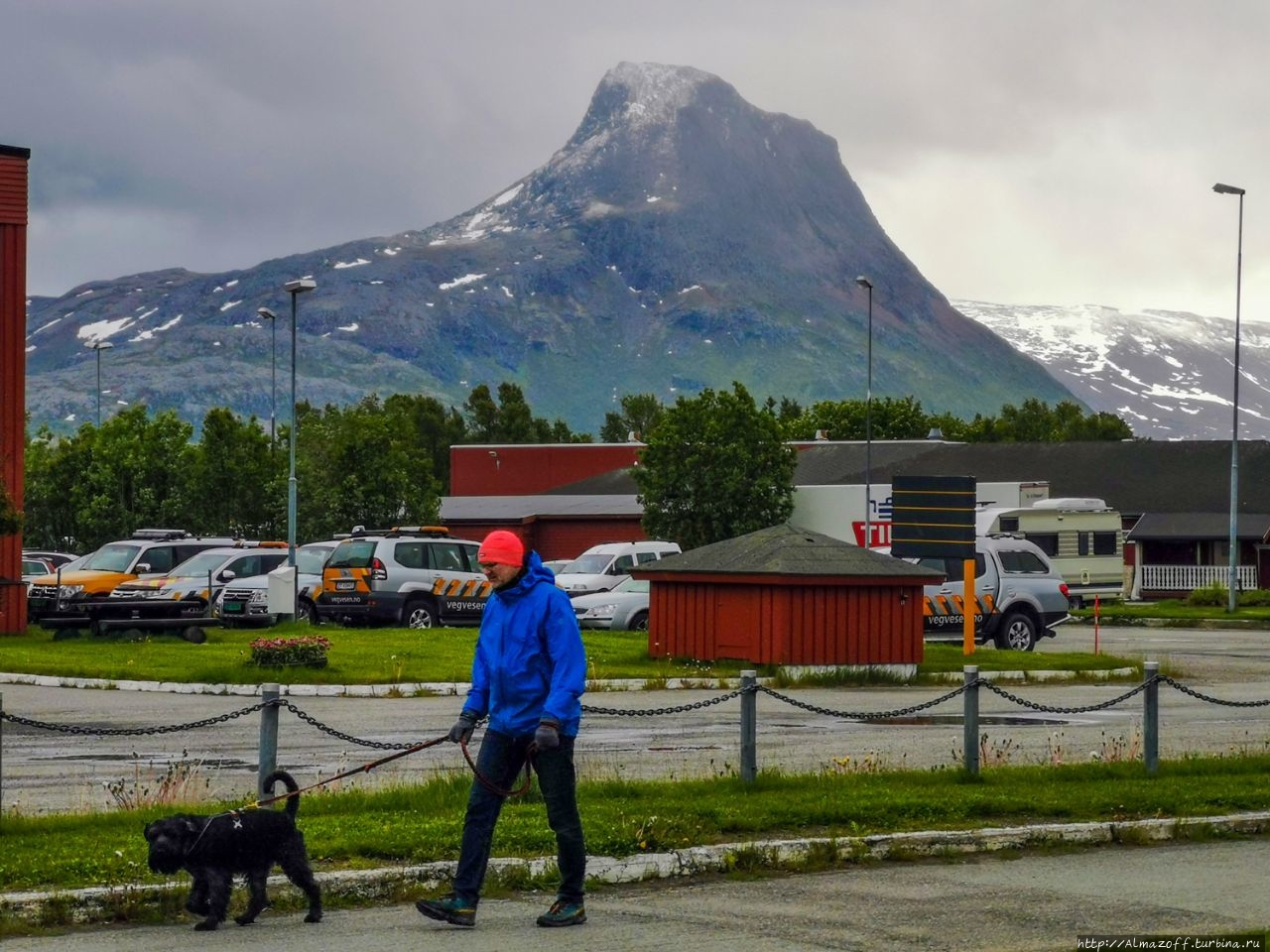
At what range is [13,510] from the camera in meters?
31.7

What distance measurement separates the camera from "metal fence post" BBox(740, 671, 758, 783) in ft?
44.1

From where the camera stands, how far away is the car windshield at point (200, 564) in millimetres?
37438

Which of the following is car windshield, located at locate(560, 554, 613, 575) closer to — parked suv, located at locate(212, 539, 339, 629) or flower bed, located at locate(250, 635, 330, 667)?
parked suv, located at locate(212, 539, 339, 629)

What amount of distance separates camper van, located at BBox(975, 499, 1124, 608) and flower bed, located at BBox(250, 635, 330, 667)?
22.3 metres

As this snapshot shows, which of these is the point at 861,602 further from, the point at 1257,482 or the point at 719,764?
the point at 1257,482

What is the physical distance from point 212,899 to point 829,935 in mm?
3028

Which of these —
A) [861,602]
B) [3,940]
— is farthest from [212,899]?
[861,602]

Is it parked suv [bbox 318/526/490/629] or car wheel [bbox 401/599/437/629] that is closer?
parked suv [bbox 318/526/490/629]

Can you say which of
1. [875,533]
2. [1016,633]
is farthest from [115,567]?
[875,533]

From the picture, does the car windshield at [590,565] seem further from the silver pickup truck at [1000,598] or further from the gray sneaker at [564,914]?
the gray sneaker at [564,914]

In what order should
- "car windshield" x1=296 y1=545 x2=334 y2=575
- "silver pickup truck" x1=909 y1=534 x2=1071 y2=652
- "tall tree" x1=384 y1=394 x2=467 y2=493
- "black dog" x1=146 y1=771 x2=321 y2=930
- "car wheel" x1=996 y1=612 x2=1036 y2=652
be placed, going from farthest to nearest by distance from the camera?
"tall tree" x1=384 y1=394 x2=467 y2=493
"car windshield" x1=296 y1=545 x2=334 y2=575
"car wheel" x1=996 y1=612 x2=1036 y2=652
"silver pickup truck" x1=909 y1=534 x2=1071 y2=652
"black dog" x1=146 y1=771 x2=321 y2=930

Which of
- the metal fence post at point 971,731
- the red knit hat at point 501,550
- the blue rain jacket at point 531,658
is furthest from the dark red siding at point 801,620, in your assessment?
the red knit hat at point 501,550

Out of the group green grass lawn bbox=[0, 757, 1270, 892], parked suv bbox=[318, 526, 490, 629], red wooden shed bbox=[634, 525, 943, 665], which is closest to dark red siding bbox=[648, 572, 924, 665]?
red wooden shed bbox=[634, 525, 943, 665]

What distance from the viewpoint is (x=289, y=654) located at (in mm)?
25594
